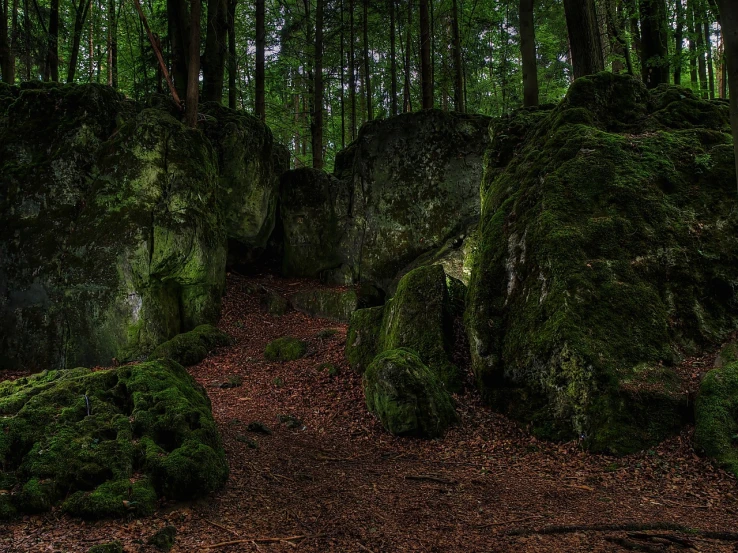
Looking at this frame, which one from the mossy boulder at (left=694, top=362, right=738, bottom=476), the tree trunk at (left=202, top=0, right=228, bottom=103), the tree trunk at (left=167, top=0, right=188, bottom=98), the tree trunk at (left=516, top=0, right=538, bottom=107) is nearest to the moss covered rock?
the mossy boulder at (left=694, top=362, right=738, bottom=476)

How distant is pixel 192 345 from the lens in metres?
9.95

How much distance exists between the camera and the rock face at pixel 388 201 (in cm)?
1482

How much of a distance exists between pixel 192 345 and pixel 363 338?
12.8 ft

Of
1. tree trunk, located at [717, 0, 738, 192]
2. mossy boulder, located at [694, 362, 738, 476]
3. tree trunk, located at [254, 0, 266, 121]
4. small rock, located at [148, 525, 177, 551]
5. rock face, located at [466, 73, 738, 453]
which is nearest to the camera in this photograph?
small rock, located at [148, 525, 177, 551]

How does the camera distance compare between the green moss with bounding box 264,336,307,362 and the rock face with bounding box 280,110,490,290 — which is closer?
the green moss with bounding box 264,336,307,362

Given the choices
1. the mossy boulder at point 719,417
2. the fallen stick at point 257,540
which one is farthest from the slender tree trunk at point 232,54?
the mossy boulder at point 719,417

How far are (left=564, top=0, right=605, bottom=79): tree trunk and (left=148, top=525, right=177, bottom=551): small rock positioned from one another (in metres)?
10.1

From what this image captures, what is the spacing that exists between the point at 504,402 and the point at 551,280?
1701 mm

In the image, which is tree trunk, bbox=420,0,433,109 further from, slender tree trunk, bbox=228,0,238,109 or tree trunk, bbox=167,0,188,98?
tree trunk, bbox=167,0,188,98

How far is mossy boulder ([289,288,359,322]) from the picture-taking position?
12.9 metres

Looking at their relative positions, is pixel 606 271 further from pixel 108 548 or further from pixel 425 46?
pixel 425 46

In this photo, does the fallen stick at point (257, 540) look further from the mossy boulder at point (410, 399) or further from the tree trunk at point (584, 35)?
the tree trunk at point (584, 35)

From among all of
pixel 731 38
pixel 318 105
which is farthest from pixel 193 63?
pixel 731 38

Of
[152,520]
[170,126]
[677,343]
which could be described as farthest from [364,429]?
[170,126]
